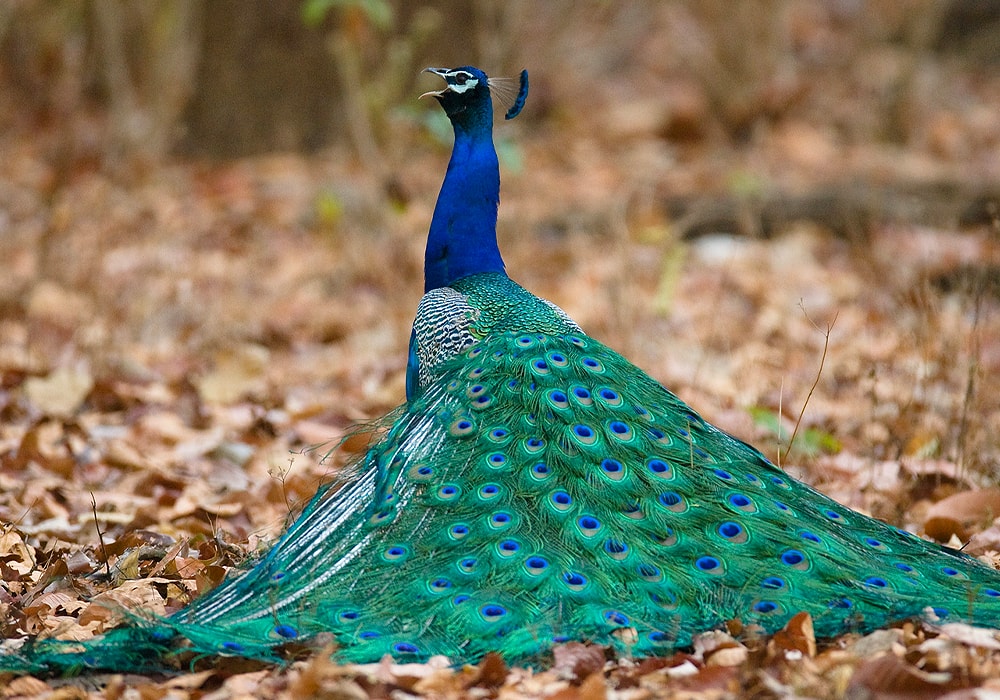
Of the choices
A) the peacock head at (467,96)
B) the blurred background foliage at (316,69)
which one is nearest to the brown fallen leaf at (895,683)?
the peacock head at (467,96)

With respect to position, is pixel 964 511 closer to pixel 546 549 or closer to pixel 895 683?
pixel 895 683

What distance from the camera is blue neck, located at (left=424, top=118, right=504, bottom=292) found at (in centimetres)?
407

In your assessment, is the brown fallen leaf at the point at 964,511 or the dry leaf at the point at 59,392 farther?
the dry leaf at the point at 59,392

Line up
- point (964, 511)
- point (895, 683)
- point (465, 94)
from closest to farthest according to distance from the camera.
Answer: point (895, 683) < point (964, 511) < point (465, 94)

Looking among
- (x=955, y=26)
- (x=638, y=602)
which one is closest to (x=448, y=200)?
(x=638, y=602)

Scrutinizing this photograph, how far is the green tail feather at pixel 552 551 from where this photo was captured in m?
2.69

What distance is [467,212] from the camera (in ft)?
13.4

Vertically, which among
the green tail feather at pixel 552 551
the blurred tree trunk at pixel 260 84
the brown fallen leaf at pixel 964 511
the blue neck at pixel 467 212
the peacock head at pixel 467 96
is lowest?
the brown fallen leaf at pixel 964 511

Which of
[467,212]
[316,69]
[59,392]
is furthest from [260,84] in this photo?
[467,212]

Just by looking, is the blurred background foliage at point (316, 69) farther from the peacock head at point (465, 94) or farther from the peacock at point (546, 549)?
the peacock at point (546, 549)

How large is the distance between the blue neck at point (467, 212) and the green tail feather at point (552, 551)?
829 mm

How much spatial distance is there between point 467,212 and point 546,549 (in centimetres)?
154

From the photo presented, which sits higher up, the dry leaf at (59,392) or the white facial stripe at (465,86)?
the white facial stripe at (465,86)

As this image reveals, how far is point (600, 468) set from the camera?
3.05m
